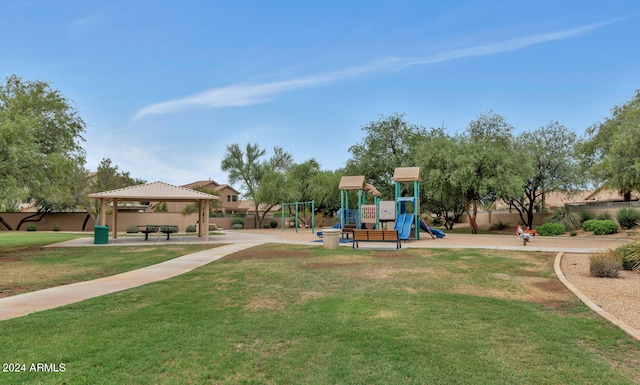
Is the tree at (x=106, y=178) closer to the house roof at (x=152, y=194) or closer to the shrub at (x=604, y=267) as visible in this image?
the house roof at (x=152, y=194)

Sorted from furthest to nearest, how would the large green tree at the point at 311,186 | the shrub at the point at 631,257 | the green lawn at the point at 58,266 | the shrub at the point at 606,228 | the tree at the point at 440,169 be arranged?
1. the large green tree at the point at 311,186
2. the tree at the point at 440,169
3. the shrub at the point at 606,228
4. the shrub at the point at 631,257
5. the green lawn at the point at 58,266

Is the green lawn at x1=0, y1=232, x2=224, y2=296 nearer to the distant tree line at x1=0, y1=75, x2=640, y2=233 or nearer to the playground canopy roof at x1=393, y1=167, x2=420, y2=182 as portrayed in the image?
the distant tree line at x1=0, y1=75, x2=640, y2=233

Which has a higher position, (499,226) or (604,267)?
(499,226)

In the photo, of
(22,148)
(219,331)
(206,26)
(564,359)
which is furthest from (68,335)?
(206,26)

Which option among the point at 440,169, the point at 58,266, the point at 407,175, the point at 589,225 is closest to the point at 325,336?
the point at 58,266

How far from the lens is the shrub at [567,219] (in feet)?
92.5

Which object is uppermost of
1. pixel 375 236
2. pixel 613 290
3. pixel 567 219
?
pixel 567 219

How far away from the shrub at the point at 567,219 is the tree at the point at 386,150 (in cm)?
1324

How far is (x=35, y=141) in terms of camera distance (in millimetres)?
16391

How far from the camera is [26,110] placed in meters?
17.0

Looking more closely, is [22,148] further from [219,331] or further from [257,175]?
[257,175]

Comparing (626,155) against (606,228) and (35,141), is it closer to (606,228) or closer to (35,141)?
(606,228)

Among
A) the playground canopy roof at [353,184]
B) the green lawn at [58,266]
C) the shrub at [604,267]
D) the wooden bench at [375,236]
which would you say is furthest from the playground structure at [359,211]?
the shrub at [604,267]

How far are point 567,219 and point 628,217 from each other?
3.93 m
